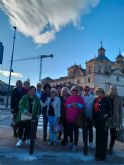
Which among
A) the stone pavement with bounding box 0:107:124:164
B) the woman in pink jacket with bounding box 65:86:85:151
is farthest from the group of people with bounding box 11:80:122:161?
the stone pavement with bounding box 0:107:124:164

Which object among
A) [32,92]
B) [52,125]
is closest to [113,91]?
[52,125]

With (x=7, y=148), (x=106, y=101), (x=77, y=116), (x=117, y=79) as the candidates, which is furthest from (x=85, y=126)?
(x=117, y=79)

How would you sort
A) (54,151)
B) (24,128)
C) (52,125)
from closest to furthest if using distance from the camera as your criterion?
(54,151)
(24,128)
(52,125)

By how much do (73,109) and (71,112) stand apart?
0.11 metres

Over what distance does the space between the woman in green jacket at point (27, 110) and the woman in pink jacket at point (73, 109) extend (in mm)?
945

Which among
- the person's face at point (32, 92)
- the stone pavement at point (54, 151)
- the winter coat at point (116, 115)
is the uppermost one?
the person's face at point (32, 92)

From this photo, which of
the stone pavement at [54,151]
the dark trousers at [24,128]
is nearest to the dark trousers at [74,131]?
the stone pavement at [54,151]

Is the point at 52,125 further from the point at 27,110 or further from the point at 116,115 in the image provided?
the point at 116,115

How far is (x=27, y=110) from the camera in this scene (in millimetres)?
8867

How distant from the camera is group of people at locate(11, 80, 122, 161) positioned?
27.6 ft

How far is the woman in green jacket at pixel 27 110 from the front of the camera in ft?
28.9

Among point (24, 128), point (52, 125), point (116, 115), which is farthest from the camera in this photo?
point (52, 125)

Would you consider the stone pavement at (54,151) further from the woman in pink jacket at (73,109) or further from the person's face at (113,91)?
the person's face at (113,91)

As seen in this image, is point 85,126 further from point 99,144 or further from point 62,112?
point 62,112
